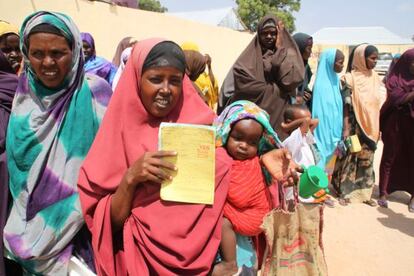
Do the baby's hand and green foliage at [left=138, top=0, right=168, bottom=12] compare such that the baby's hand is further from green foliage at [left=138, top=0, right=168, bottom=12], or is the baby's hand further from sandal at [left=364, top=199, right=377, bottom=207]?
green foliage at [left=138, top=0, right=168, bottom=12]

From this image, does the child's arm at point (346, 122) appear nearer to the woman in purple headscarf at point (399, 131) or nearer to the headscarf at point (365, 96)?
the headscarf at point (365, 96)

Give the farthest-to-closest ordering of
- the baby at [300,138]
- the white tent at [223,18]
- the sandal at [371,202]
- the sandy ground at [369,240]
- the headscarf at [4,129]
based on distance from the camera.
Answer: the white tent at [223,18], the sandal at [371,202], the sandy ground at [369,240], the baby at [300,138], the headscarf at [4,129]

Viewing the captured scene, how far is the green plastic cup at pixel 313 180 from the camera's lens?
1.49 meters

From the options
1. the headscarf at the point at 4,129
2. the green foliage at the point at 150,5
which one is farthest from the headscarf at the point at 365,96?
the green foliage at the point at 150,5

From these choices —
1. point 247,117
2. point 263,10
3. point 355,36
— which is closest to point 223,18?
point 263,10

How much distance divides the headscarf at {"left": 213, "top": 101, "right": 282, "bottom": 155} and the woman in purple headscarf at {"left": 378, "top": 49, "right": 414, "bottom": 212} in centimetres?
353

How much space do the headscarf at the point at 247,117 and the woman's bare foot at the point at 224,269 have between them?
59cm

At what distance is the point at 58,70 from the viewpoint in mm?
1571

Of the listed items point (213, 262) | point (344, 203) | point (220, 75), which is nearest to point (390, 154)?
point (344, 203)

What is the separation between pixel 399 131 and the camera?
4.66 meters

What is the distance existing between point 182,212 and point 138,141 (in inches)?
14.4

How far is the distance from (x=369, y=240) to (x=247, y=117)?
306 cm

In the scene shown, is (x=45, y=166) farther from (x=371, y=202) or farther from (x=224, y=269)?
(x=371, y=202)

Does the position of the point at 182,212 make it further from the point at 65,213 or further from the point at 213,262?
the point at 65,213
